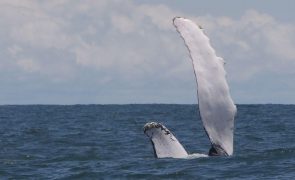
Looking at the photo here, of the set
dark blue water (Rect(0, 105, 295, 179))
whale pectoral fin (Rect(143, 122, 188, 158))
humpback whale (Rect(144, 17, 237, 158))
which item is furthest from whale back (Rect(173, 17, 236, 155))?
dark blue water (Rect(0, 105, 295, 179))

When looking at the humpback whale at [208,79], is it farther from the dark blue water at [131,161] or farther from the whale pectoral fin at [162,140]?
the dark blue water at [131,161]

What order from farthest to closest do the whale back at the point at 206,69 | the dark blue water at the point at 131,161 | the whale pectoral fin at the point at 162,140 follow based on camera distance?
the dark blue water at the point at 131,161 < the whale pectoral fin at the point at 162,140 < the whale back at the point at 206,69

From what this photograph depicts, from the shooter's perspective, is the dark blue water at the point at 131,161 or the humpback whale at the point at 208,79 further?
the dark blue water at the point at 131,161

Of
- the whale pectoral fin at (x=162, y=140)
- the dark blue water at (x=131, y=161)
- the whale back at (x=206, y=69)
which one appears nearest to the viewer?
the whale back at (x=206, y=69)

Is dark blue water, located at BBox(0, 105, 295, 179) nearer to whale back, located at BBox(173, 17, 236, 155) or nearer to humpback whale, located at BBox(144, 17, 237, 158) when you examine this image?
humpback whale, located at BBox(144, 17, 237, 158)

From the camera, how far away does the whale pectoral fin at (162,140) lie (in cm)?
1365

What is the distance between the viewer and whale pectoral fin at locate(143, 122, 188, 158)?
44.8ft

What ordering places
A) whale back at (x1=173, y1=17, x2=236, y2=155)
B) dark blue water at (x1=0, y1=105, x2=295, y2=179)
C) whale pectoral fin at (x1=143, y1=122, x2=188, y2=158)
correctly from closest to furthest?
1. whale back at (x1=173, y1=17, x2=236, y2=155)
2. whale pectoral fin at (x1=143, y1=122, x2=188, y2=158)
3. dark blue water at (x1=0, y1=105, x2=295, y2=179)

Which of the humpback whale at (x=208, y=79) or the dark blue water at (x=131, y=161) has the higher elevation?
the humpback whale at (x=208, y=79)

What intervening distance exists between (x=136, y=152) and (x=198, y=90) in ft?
29.8

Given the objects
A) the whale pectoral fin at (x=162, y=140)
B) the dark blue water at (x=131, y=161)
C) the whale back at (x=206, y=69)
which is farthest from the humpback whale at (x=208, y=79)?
the dark blue water at (x=131, y=161)

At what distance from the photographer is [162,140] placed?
13.9m

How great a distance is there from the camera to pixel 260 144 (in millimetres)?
23438

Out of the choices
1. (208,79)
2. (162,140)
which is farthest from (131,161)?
(208,79)
